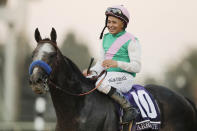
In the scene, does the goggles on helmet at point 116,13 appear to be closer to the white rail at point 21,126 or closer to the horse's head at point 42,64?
the horse's head at point 42,64

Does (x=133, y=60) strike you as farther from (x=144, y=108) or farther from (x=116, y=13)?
(x=144, y=108)

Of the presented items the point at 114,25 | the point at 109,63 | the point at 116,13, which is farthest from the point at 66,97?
the point at 116,13

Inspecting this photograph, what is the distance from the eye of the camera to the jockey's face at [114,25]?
697cm

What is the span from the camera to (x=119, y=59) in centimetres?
697

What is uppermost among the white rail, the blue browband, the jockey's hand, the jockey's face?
the jockey's face

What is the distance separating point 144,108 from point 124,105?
1.65 ft

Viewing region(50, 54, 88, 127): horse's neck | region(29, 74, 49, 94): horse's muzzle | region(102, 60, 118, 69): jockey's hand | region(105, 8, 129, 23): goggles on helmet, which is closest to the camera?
region(29, 74, 49, 94): horse's muzzle

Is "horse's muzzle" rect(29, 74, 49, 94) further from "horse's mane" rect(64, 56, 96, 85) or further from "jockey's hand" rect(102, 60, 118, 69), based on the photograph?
"jockey's hand" rect(102, 60, 118, 69)

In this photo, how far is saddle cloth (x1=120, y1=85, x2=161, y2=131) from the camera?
279 inches

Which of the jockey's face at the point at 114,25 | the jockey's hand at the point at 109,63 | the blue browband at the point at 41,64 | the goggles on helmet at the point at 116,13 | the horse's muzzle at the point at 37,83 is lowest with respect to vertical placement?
the horse's muzzle at the point at 37,83

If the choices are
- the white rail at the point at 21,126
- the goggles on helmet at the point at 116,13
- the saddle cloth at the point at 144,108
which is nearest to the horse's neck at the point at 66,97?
the saddle cloth at the point at 144,108

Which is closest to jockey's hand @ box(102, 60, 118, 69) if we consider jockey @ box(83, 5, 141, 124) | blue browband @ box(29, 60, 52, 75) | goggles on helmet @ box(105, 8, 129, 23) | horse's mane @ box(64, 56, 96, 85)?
jockey @ box(83, 5, 141, 124)

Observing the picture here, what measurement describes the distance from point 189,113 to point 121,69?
5.05ft

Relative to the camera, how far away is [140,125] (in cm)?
709
